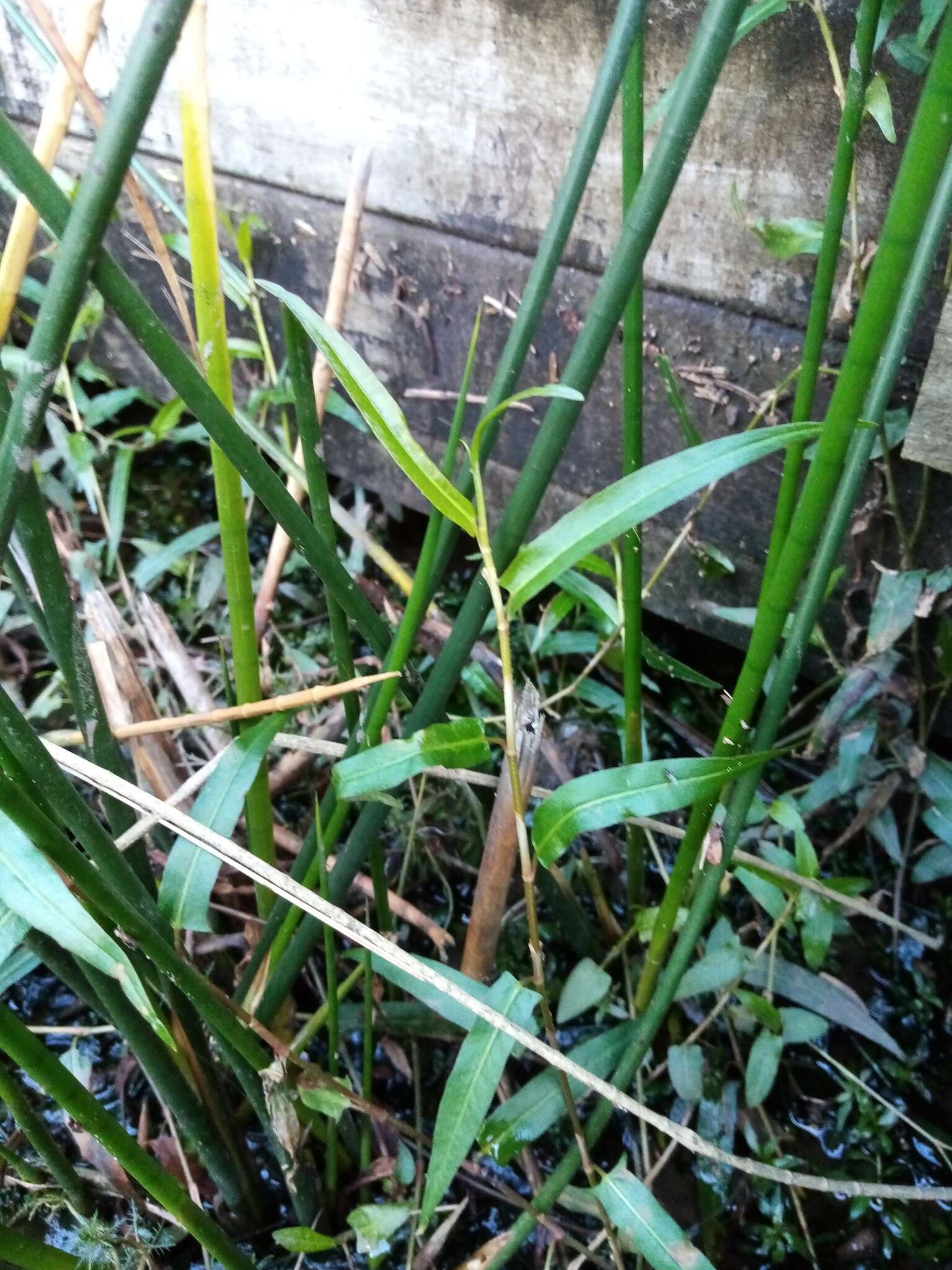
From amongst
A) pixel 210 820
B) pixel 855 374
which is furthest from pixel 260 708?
pixel 855 374

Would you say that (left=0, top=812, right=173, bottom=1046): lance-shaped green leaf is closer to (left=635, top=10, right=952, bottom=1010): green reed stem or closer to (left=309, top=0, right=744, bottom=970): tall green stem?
(left=309, top=0, right=744, bottom=970): tall green stem

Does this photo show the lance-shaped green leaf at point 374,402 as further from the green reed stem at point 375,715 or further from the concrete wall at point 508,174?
the concrete wall at point 508,174

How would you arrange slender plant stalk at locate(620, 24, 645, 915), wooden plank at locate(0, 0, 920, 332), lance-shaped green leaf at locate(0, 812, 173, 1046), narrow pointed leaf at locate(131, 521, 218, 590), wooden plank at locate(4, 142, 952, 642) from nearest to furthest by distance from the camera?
lance-shaped green leaf at locate(0, 812, 173, 1046) < slender plant stalk at locate(620, 24, 645, 915) < wooden plank at locate(0, 0, 920, 332) < wooden plank at locate(4, 142, 952, 642) < narrow pointed leaf at locate(131, 521, 218, 590)

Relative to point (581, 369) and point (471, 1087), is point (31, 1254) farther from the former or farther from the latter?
point (581, 369)

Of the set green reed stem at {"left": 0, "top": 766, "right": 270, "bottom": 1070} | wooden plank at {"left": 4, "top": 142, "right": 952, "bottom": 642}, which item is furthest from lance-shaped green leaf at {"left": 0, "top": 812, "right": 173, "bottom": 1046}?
wooden plank at {"left": 4, "top": 142, "right": 952, "bottom": 642}

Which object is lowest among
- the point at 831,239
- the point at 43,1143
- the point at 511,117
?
the point at 43,1143

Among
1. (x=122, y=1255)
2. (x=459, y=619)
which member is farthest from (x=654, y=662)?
(x=122, y=1255)

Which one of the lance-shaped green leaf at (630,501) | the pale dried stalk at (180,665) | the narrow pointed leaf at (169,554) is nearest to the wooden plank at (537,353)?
the narrow pointed leaf at (169,554)

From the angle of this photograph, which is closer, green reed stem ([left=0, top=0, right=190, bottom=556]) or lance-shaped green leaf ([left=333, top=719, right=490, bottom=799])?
green reed stem ([left=0, top=0, right=190, bottom=556])
